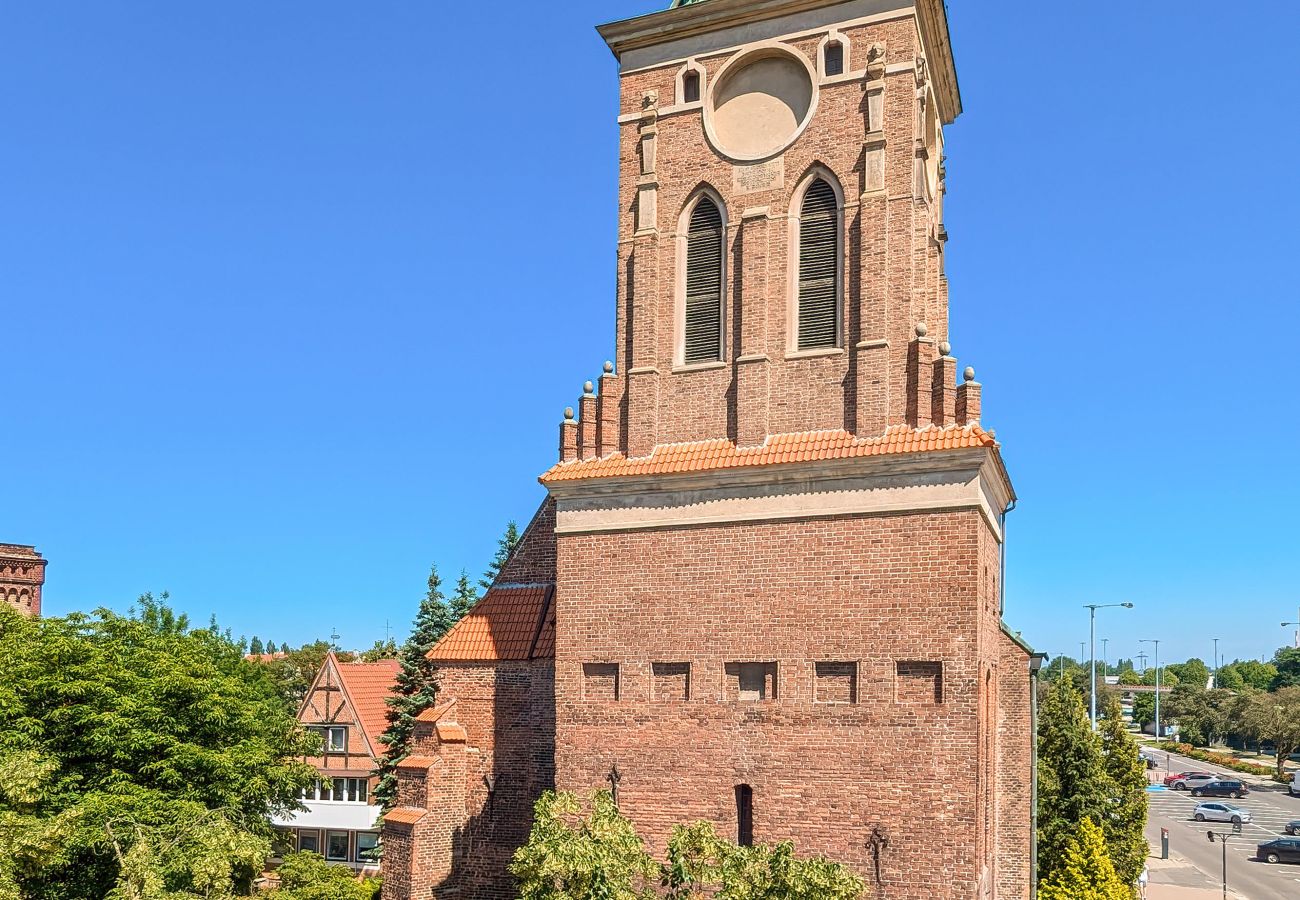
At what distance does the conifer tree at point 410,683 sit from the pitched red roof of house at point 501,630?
795cm

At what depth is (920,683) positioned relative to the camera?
53.3 ft

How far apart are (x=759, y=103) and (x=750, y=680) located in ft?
31.6

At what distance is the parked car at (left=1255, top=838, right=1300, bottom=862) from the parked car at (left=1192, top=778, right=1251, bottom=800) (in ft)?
82.4

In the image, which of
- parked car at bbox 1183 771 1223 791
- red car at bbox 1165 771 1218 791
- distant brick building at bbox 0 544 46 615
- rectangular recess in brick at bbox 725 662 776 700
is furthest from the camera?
red car at bbox 1165 771 1218 791

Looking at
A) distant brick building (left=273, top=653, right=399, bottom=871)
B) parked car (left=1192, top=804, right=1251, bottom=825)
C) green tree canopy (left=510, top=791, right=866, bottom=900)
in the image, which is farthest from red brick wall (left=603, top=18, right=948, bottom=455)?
parked car (left=1192, top=804, right=1251, bottom=825)

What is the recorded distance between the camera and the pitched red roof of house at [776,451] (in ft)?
54.8

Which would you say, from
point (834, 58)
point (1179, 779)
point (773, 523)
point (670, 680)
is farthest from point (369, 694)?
point (1179, 779)

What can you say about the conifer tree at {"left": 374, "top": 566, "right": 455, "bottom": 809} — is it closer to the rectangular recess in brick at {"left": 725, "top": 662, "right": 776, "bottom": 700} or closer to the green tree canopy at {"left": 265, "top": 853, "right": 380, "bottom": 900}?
the green tree canopy at {"left": 265, "top": 853, "right": 380, "bottom": 900}

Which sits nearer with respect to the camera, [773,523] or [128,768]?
[773,523]

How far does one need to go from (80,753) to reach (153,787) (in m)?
1.70

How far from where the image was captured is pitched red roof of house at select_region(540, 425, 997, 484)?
658 inches

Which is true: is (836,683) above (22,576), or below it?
below

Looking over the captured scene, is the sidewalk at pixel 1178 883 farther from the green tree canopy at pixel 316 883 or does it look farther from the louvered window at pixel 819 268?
the louvered window at pixel 819 268

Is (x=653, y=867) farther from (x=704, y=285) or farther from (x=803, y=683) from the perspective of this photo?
(x=704, y=285)
